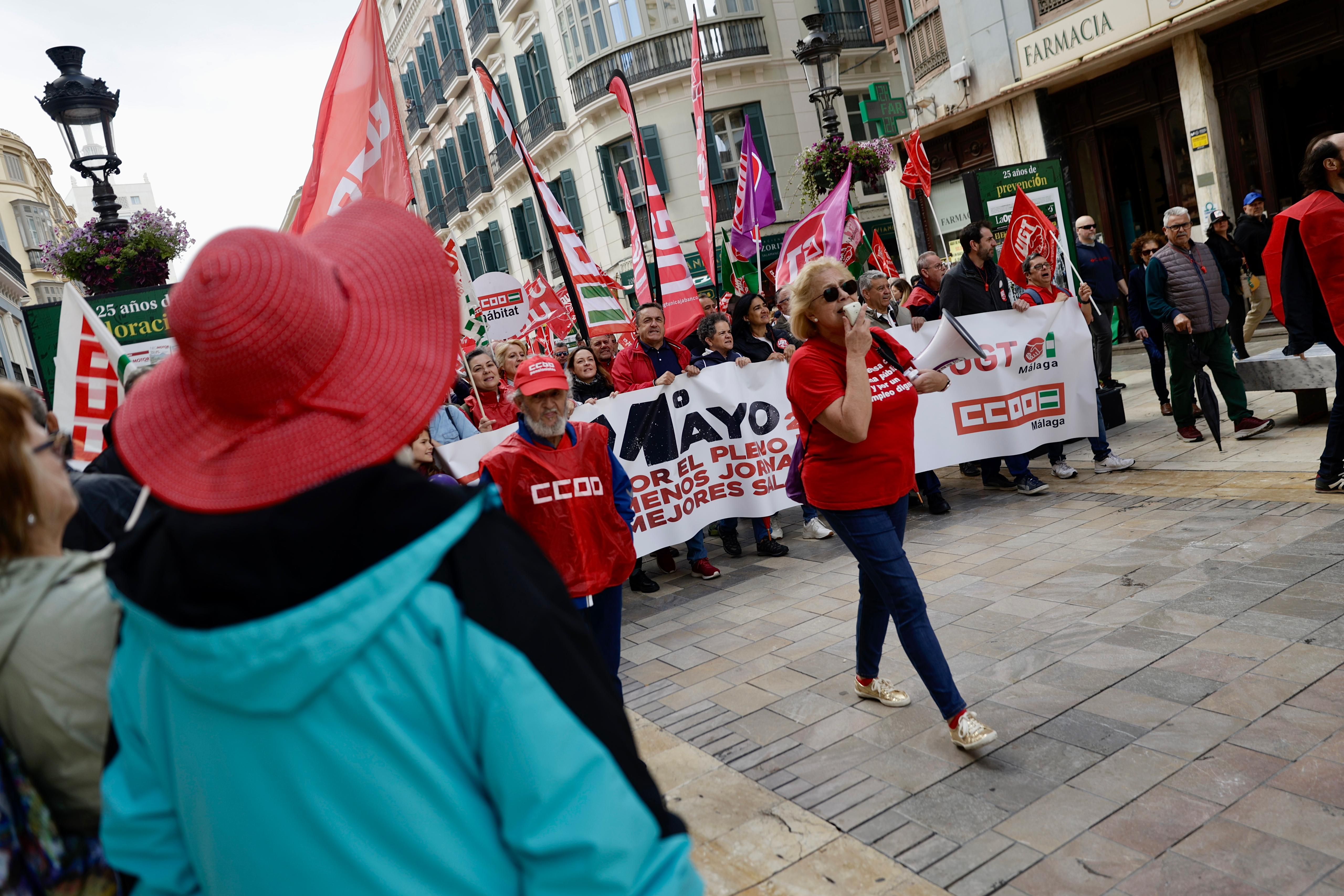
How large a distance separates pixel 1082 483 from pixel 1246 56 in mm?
9408

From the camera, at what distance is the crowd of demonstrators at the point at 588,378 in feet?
25.2

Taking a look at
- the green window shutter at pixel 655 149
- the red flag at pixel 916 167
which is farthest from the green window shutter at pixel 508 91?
the red flag at pixel 916 167

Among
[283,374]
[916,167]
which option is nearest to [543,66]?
[916,167]

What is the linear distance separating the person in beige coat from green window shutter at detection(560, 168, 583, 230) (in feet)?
97.7

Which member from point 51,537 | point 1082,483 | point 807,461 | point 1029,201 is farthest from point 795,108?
point 51,537

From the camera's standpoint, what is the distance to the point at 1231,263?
1182cm

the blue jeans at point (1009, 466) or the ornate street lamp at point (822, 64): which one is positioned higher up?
the ornate street lamp at point (822, 64)

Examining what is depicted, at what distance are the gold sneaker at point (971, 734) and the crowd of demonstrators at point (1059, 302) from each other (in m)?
4.88

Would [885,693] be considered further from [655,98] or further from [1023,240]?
[655,98]

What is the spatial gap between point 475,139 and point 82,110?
31.0 m

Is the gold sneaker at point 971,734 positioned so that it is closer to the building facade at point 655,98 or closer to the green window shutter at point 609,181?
the building facade at point 655,98

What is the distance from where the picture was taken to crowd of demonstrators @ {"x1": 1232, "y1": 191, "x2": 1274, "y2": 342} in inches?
450

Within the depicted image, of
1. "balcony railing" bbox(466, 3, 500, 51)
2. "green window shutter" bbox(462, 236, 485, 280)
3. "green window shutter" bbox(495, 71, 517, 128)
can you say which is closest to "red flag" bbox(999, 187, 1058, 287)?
"green window shutter" bbox(495, 71, 517, 128)

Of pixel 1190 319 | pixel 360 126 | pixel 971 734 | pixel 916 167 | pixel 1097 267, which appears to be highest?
pixel 916 167
